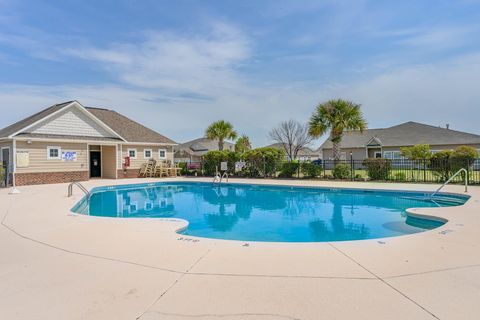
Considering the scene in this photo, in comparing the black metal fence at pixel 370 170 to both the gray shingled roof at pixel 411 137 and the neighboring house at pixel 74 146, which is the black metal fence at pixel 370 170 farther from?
the gray shingled roof at pixel 411 137

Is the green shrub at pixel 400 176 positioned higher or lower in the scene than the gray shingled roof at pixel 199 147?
lower

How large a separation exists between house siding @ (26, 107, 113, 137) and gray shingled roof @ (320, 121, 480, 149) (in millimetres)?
24030

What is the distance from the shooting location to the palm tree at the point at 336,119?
20.2 meters

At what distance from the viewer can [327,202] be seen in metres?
13.2

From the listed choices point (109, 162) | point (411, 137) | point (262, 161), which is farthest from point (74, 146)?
point (411, 137)

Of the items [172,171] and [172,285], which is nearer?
[172,285]

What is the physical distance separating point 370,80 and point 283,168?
7.99 meters

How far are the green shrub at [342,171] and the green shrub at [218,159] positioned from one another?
24.4ft

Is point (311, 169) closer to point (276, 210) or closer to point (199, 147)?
point (276, 210)

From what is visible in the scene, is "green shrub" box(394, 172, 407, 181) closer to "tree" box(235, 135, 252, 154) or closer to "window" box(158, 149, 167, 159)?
"window" box(158, 149, 167, 159)

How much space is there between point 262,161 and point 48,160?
13.8m

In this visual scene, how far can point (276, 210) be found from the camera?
11.7 meters

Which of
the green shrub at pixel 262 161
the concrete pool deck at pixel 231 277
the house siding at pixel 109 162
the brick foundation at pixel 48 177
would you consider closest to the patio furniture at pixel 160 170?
the house siding at pixel 109 162


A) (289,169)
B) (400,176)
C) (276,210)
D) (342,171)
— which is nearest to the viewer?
(276,210)
